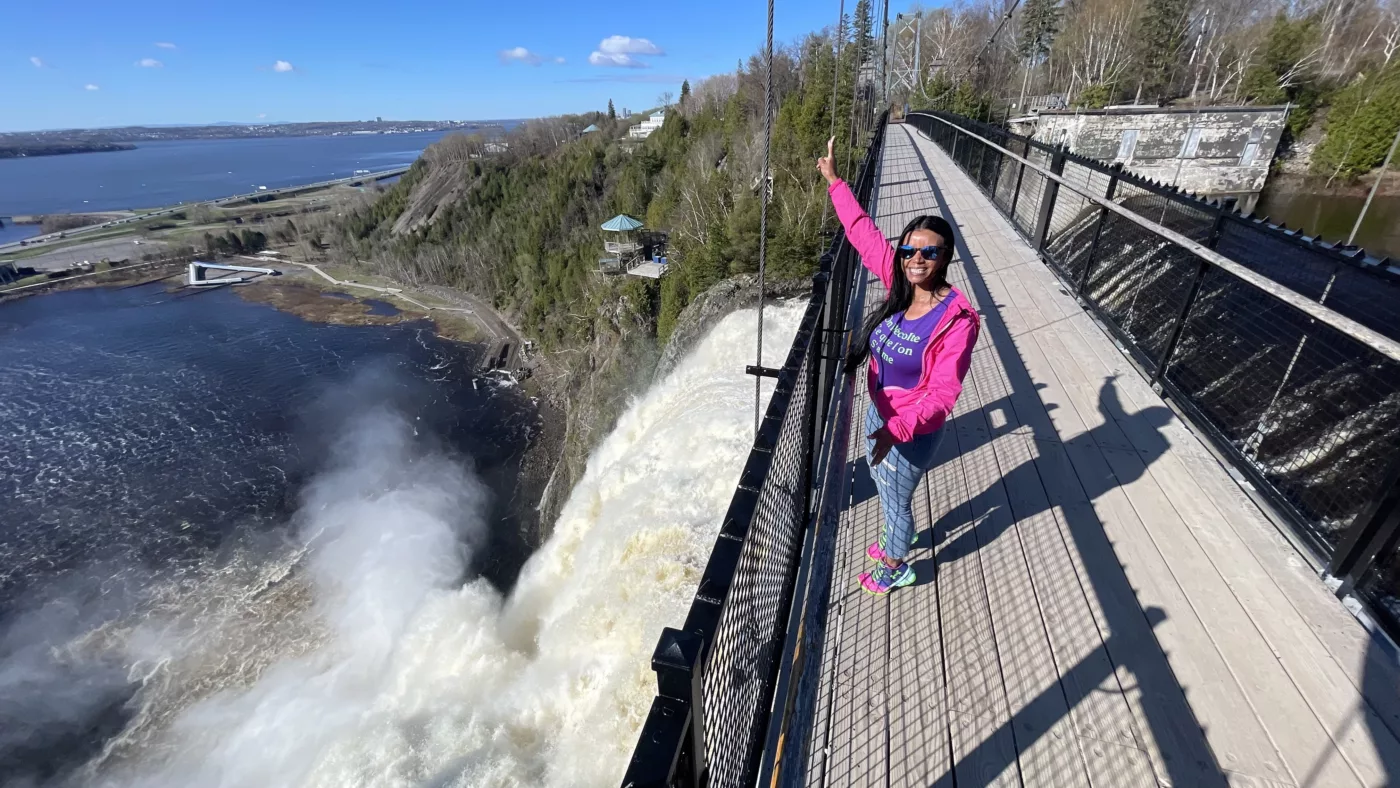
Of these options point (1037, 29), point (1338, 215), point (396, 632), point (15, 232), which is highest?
point (1037, 29)

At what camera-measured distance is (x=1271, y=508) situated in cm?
308

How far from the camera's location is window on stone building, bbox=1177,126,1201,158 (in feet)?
83.6

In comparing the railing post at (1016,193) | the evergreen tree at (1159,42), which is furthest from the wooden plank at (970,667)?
the evergreen tree at (1159,42)

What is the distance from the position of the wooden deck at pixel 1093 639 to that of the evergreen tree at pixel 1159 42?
44.8 m

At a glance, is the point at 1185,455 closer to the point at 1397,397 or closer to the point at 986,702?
Answer: the point at 1397,397

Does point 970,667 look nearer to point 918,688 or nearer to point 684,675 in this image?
point 918,688

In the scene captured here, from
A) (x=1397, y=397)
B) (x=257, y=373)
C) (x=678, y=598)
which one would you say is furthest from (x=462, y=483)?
(x=1397, y=397)

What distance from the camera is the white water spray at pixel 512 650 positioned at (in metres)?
7.57

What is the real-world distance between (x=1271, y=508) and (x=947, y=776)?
2642 mm

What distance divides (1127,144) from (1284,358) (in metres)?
30.2

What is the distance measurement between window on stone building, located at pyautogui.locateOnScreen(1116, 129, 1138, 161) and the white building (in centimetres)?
5695

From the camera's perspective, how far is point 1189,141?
25.7 meters

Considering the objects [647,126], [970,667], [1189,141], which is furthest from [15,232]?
[1189,141]

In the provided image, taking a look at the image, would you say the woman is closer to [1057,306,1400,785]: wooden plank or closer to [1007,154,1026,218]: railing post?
[1057,306,1400,785]: wooden plank
